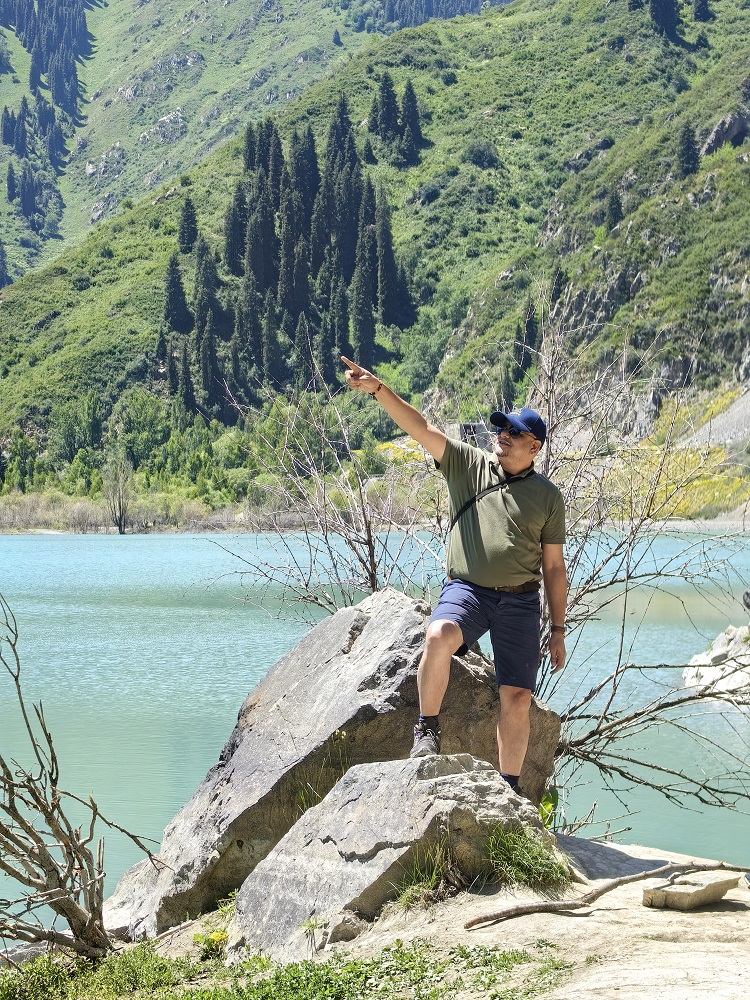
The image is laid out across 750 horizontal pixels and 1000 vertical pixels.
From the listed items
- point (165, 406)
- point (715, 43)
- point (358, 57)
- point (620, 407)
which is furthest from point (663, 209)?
point (620, 407)

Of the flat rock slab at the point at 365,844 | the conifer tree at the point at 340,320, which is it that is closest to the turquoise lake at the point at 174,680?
the flat rock slab at the point at 365,844

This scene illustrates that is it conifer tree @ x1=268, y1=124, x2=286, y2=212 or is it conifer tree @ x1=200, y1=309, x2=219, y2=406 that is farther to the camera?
conifer tree @ x1=268, y1=124, x2=286, y2=212

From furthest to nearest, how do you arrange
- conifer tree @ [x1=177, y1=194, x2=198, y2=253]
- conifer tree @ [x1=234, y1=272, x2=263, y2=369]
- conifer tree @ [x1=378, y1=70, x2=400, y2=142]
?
conifer tree @ [x1=378, y1=70, x2=400, y2=142]
conifer tree @ [x1=177, y1=194, x2=198, y2=253]
conifer tree @ [x1=234, y1=272, x2=263, y2=369]

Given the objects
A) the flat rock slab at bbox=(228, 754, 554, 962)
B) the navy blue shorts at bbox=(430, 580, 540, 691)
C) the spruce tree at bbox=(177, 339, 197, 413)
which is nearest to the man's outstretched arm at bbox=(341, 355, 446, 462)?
the navy blue shorts at bbox=(430, 580, 540, 691)

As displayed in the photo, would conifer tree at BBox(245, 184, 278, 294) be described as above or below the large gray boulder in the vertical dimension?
above

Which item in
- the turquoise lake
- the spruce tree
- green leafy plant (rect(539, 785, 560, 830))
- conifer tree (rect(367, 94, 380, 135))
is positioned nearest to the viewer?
green leafy plant (rect(539, 785, 560, 830))

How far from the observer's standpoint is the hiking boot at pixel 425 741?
16.4 ft

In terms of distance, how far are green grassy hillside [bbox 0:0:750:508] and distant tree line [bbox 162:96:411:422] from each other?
2.94 metres

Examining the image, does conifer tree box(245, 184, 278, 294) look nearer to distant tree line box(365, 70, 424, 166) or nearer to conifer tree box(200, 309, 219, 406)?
conifer tree box(200, 309, 219, 406)

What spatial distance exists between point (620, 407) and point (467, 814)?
3868 millimetres

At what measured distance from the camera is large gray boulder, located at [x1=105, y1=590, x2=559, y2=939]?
18.6 ft

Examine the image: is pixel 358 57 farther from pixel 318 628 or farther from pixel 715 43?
pixel 318 628

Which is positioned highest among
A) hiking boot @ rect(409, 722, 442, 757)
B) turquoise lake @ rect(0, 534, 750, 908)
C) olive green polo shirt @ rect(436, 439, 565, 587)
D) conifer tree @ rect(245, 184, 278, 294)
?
conifer tree @ rect(245, 184, 278, 294)

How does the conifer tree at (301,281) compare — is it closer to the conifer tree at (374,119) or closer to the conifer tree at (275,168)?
the conifer tree at (275,168)
